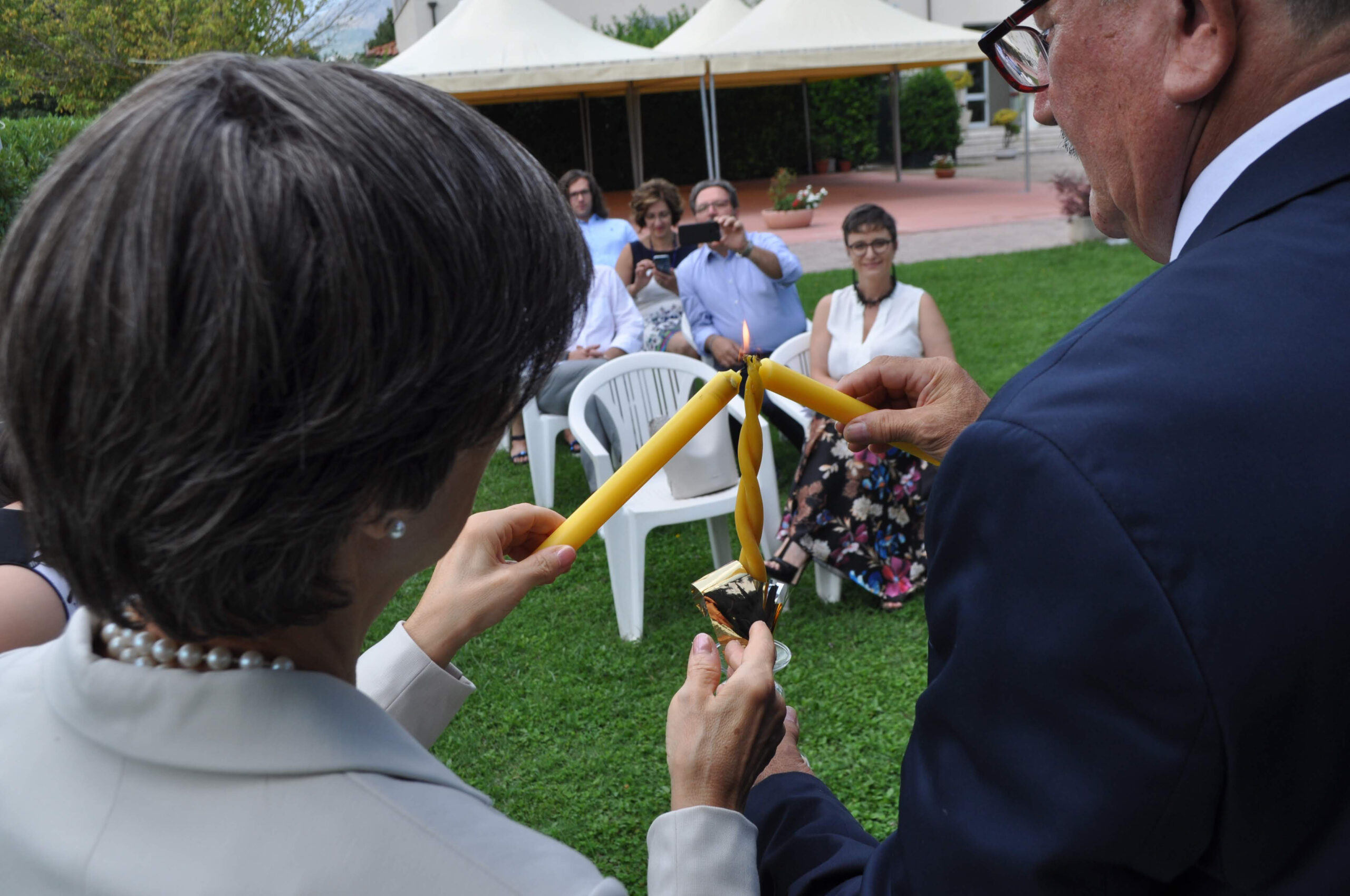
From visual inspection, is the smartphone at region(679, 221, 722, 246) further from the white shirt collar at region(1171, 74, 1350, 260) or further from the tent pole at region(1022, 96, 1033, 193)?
the tent pole at region(1022, 96, 1033, 193)

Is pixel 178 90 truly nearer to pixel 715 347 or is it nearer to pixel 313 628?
→ pixel 313 628

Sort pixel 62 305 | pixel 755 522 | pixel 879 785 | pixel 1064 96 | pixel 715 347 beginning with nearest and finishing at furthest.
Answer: pixel 62 305 → pixel 1064 96 → pixel 755 522 → pixel 879 785 → pixel 715 347

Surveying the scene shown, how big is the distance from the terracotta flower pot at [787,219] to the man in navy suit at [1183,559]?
58.7 feet

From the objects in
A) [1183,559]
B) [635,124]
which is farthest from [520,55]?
[1183,559]

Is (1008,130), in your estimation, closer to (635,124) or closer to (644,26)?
(644,26)

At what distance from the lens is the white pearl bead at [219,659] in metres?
0.89

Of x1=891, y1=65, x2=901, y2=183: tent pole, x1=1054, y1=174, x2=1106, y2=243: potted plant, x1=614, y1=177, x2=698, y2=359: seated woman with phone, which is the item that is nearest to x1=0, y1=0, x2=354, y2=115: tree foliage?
x1=614, y1=177, x2=698, y2=359: seated woman with phone

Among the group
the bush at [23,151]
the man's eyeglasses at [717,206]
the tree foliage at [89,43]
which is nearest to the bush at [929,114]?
the man's eyeglasses at [717,206]

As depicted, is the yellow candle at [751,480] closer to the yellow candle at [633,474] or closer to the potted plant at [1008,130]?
the yellow candle at [633,474]

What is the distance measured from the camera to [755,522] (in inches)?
64.8

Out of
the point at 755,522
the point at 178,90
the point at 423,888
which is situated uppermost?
the point at 178,90

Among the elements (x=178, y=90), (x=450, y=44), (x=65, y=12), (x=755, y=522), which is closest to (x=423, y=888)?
(x=178, y=90)

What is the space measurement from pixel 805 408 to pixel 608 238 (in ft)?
Answer: 13.2

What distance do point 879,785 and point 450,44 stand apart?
1502 cm
